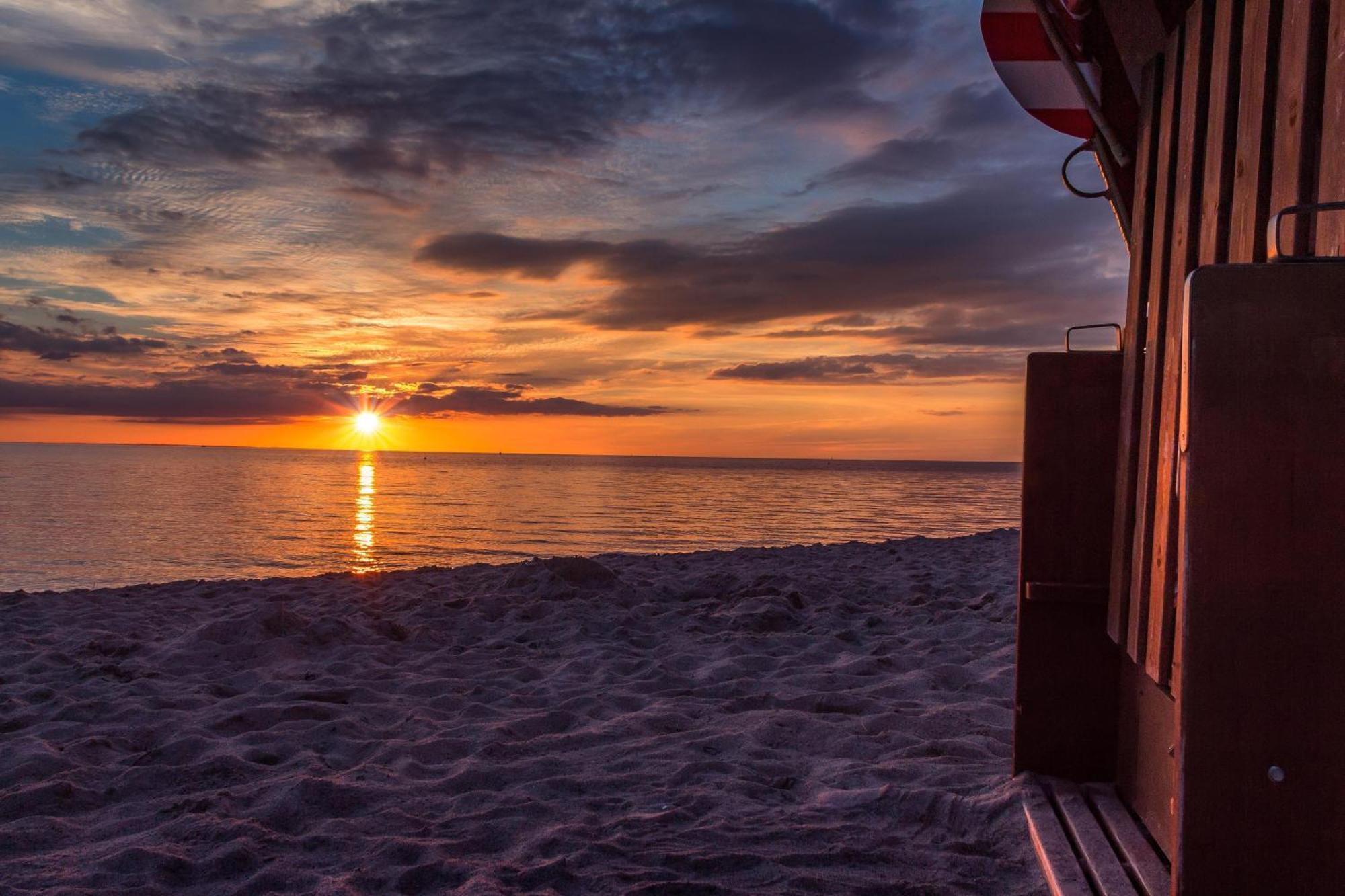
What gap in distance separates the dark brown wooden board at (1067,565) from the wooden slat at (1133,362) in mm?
94

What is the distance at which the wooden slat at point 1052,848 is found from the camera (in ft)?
8.26

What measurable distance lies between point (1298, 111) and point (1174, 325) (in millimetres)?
736

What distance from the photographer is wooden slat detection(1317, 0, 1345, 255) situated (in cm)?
158

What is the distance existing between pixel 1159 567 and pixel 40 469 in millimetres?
83554

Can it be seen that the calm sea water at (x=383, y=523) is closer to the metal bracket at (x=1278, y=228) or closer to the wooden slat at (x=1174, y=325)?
the wooden slat at (x=1174, y=325)

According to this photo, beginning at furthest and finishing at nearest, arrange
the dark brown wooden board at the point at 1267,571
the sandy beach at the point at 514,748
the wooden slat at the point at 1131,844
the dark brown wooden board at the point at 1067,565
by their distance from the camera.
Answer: the dark brown wooden board at the point at 1067,565, the sandy beach at the point at 514,748, the wooden slat at the point at 1131,844, the dark brown wooden board at the point at 1267,571

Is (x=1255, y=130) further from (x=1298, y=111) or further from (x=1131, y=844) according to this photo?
(x=1131, y=844)

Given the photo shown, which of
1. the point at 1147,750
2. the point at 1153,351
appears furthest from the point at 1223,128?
the point at 1147,750

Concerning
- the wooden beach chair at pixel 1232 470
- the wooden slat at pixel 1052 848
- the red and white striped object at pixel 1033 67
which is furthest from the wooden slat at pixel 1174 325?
the red and white striped object at pixel 1033 67

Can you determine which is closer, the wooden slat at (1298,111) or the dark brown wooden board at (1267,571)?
the dark brown wooden board at (1267,571)

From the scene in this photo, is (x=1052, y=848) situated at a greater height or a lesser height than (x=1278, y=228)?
lesser

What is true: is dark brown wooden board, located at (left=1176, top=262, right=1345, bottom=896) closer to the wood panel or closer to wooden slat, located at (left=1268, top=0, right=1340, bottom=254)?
wooden slat, located at (left=1268, top=0, right=1340, bottom=254)

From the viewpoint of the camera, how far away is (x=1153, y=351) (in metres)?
2.62

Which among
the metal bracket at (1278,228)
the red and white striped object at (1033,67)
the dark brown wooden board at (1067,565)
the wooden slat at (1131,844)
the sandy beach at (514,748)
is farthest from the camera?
the red and white striped object at (1033,67)
